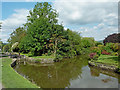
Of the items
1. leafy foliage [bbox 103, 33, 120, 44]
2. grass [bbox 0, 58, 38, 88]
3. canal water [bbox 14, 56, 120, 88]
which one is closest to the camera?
grass [bbox 0, 58, 38, 88]

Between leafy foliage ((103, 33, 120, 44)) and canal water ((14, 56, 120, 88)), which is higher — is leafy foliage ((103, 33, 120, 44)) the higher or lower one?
the higher one

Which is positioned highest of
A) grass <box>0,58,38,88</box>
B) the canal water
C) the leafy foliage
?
the leafy foliage

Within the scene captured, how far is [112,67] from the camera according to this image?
13.5 metres

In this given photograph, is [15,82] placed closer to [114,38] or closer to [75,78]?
[75,78]

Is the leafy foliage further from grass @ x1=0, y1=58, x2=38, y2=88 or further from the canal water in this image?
grass @ x1=0, y1=58, x2=38, y2=88

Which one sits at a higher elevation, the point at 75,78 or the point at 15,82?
→ the point at 15,82

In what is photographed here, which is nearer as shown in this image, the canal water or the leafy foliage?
the canal water

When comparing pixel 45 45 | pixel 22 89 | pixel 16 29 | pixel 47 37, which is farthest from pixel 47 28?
pixel 16 29

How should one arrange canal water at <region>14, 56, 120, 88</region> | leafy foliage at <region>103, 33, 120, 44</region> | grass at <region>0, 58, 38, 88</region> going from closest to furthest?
1. grass at <region>0, 58, 38, 88</region>
2. canal water at <region>14, 56, 120, 88</region>
3. leafy foliage at <region>103, 33, 120, 44</region>

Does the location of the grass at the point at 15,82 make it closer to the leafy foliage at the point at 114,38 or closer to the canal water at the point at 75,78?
the canal water at the point at 75,78

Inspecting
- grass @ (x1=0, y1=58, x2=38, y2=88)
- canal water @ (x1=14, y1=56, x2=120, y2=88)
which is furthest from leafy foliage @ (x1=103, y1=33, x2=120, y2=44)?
grass @ (x1=0, y1=58, x2=38, y2=88)

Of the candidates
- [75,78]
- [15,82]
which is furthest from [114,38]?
[15,82]

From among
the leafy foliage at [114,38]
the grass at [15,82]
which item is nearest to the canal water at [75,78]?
the grass at [15,82]

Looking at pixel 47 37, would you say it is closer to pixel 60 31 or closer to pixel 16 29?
pixel 60 31
